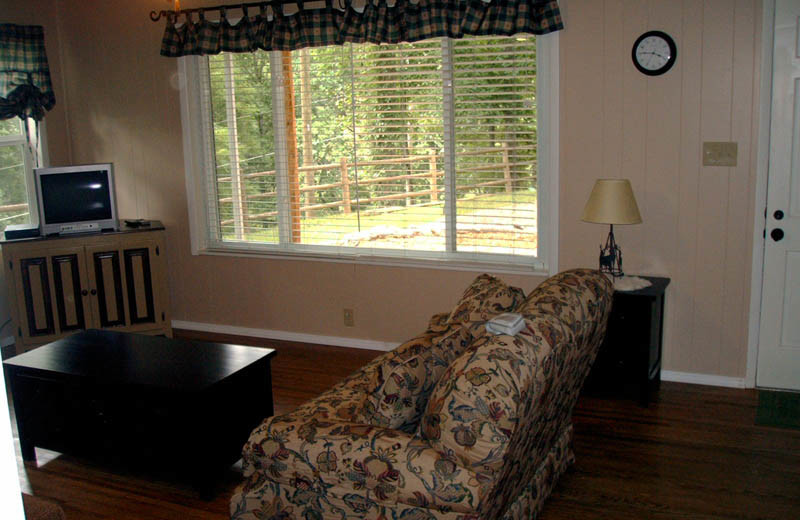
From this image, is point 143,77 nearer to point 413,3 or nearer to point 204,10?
point 204,10

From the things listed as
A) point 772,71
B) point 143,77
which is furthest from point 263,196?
point 772,71

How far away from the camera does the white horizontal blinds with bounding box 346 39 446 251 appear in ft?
16.0

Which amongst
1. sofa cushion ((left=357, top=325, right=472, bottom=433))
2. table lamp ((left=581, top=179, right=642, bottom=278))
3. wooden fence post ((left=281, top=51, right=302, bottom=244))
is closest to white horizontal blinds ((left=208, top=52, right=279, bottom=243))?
wooden fence post ((left=281, top=51, right=302, bottom=244))

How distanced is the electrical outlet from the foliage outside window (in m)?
2.65

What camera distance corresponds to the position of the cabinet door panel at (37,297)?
514 cm

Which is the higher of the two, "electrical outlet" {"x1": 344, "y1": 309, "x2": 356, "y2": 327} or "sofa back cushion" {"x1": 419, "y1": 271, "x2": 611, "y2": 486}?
"sofa back cushion" {"x1": 419, "y1": 271, "x2": 611, "y2": 486}

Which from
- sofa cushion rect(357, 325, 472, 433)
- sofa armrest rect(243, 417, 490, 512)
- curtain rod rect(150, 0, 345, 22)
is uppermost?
curtain rod rect(150, 0, 345, 22)

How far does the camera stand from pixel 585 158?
452cm

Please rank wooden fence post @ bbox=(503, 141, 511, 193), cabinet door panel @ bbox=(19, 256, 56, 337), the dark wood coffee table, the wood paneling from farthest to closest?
cabinet door panel @ bbox=(19, 256, 56, 337) → wooden fence post @ bbox=(503, 141, 511, 193) → the wood paneling → the dark wood coffee table

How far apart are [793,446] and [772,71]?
201 cm

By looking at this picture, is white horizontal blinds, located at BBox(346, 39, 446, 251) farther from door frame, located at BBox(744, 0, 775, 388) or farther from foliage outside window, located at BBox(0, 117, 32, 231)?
foliage outside window, located at BBox(0, 117, 32, 231)

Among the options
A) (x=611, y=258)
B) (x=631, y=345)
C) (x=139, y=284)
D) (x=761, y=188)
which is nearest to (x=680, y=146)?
(x=761, y=188)

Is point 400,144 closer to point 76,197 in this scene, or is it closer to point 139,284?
point 139,284

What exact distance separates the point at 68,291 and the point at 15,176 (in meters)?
1.10
